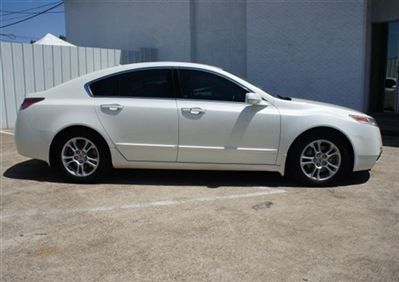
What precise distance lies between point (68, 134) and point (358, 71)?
8.03 m

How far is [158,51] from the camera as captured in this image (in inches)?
602

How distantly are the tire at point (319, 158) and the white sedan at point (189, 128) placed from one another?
0.01m

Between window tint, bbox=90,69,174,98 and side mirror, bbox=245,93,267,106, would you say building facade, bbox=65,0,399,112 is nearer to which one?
side mirror, bbox=245,93,267,106

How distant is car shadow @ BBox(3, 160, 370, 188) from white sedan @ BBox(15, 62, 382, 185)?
0.24m

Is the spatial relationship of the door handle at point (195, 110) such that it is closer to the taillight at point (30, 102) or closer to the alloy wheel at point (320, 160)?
the alloy wheel at point (320, 160)

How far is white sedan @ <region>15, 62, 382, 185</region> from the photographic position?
18.3ft

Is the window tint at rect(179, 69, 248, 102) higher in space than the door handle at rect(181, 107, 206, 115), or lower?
higher

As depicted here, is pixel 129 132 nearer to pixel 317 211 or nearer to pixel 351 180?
pixel 317 211

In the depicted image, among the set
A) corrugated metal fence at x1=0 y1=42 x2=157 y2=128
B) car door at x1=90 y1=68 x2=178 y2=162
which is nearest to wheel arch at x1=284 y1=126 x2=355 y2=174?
car door at x1=90 y1=68 x2=178 y2=162

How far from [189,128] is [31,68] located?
6.71 m

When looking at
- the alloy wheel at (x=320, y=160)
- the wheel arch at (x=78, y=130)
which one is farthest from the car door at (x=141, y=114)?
the alloy wheel at (x=320, y=160)

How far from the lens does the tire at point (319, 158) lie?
18.3 feet

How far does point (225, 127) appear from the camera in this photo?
5.57m

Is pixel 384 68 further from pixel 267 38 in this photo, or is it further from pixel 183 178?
pixel 183 178
